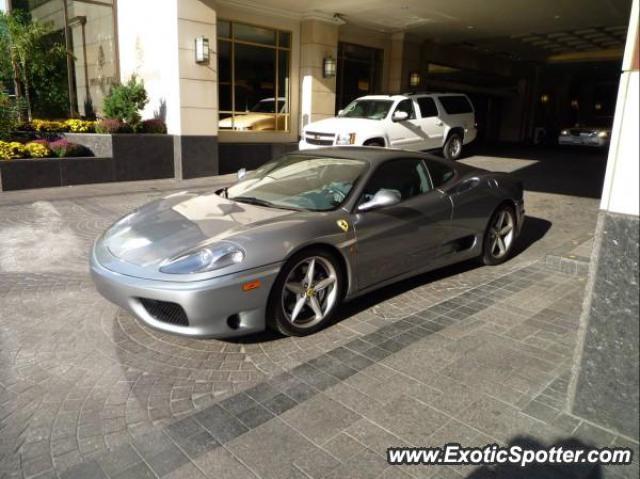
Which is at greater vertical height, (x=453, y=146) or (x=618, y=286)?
(x=453, y=146)

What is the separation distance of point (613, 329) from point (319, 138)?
10.0 metres

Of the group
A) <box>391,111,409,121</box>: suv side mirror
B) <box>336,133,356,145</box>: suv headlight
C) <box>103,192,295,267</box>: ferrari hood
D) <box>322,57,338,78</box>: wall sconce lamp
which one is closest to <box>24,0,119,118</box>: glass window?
<box>322,57,338,78</box>: wall sconce lamp

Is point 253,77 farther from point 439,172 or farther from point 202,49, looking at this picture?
point 439,172

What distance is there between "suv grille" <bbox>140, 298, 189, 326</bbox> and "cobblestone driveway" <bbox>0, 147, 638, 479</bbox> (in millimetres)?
314

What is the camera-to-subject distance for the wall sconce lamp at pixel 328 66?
15.3 meters

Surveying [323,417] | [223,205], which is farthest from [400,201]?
[323,417]

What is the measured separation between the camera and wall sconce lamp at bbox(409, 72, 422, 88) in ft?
60.0

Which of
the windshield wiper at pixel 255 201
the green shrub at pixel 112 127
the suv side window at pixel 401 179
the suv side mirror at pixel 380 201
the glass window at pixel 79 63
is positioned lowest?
the windshield wiper at pixel 255 201

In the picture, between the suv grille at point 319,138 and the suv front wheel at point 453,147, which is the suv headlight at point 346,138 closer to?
the suv grille at point 319,138

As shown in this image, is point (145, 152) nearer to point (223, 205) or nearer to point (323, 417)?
point (223, 205)

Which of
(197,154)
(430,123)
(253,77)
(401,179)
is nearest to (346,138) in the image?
(430,123)

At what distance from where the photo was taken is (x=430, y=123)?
13.3 meters

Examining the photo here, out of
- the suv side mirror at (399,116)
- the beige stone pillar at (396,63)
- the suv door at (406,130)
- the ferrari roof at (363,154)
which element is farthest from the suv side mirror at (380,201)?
the beige stone pillar at (396,63)

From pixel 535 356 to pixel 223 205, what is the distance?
2774mm
